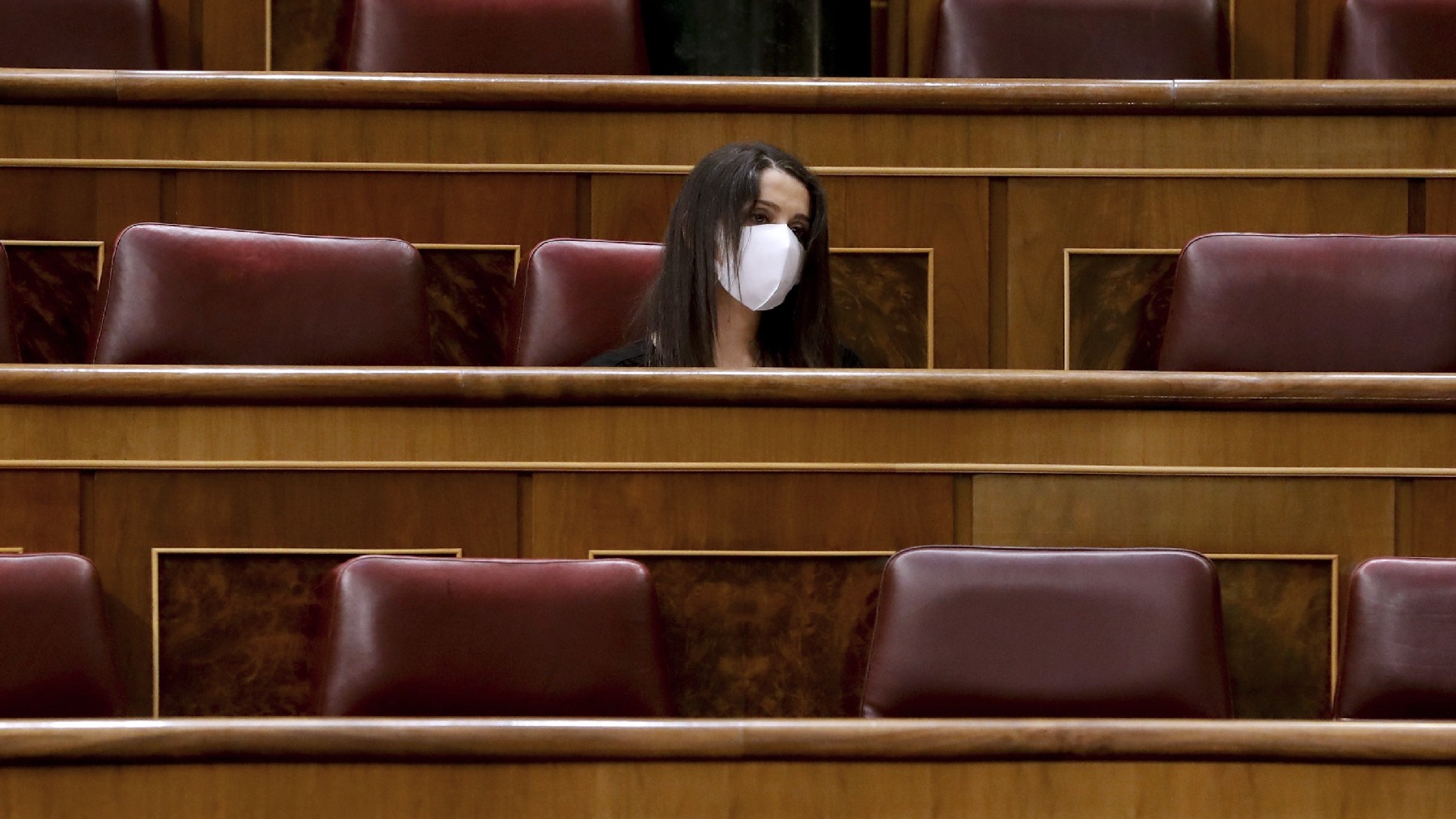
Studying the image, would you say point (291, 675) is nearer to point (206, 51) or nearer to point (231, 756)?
point (231, 756)

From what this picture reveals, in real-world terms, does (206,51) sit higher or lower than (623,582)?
higher

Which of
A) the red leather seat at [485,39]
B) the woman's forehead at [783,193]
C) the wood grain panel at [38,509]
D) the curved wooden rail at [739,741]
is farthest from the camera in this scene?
the red leather seat at [485,39]

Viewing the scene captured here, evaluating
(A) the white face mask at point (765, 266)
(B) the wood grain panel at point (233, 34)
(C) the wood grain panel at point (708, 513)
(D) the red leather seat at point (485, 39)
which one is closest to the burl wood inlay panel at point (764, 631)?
(C) the wood grain panel at point (708, 513)

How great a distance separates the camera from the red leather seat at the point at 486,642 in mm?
314

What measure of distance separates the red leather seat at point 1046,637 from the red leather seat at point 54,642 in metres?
0.16

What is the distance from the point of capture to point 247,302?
0.44 m

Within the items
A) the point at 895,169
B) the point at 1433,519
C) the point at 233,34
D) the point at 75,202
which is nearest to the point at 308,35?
the point at 233,34

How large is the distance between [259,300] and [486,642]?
172 millimetres

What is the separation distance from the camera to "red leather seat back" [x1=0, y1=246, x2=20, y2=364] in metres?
0.44

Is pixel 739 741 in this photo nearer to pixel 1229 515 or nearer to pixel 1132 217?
pixel 1229 515

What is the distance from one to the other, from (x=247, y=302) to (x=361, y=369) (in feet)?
0.35

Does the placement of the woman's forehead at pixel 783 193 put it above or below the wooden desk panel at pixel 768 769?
above

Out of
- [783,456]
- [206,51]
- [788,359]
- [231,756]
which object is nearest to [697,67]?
[206,51]

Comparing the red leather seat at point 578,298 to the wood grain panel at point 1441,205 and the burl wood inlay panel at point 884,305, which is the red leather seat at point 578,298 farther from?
the wood grain panel at point 1441,205
